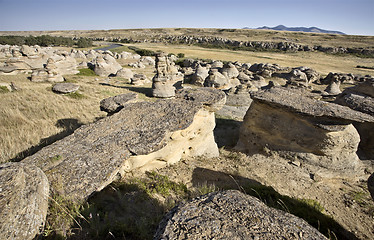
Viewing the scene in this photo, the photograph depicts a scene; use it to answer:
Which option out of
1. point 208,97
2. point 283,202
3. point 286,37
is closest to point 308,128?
point 283,202

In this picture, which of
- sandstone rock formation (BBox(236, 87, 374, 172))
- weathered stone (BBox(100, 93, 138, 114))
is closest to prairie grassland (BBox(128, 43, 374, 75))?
sandstone rock formation (BBox(236, 87, 374, 172))

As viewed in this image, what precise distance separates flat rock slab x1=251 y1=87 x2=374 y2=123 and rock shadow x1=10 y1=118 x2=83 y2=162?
7374 mm

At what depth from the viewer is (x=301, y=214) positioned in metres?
4.18

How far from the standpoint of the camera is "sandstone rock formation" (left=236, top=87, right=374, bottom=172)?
586 cm

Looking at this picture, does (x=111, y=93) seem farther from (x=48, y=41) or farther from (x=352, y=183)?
(x=48, y=41)

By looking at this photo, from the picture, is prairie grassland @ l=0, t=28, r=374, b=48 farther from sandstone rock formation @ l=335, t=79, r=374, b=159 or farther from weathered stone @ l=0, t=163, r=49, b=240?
weathered stone @ l=0, t=163, r=49, b=240

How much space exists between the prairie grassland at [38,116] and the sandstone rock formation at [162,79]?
407 cm

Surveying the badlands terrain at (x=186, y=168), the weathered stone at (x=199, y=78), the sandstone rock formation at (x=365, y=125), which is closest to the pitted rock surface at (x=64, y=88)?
the badlands terrain at (x=186, y=168)

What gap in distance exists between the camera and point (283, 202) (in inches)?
168

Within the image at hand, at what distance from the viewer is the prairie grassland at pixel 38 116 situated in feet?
20.1

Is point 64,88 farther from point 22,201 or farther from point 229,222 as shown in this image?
point 229,222

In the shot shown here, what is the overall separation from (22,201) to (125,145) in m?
1.91

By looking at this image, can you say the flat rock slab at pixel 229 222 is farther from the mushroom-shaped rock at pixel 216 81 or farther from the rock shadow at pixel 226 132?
the mushroom-shaped rock at pixel 216 81

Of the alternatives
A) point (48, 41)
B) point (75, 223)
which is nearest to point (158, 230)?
point (75, 223)
